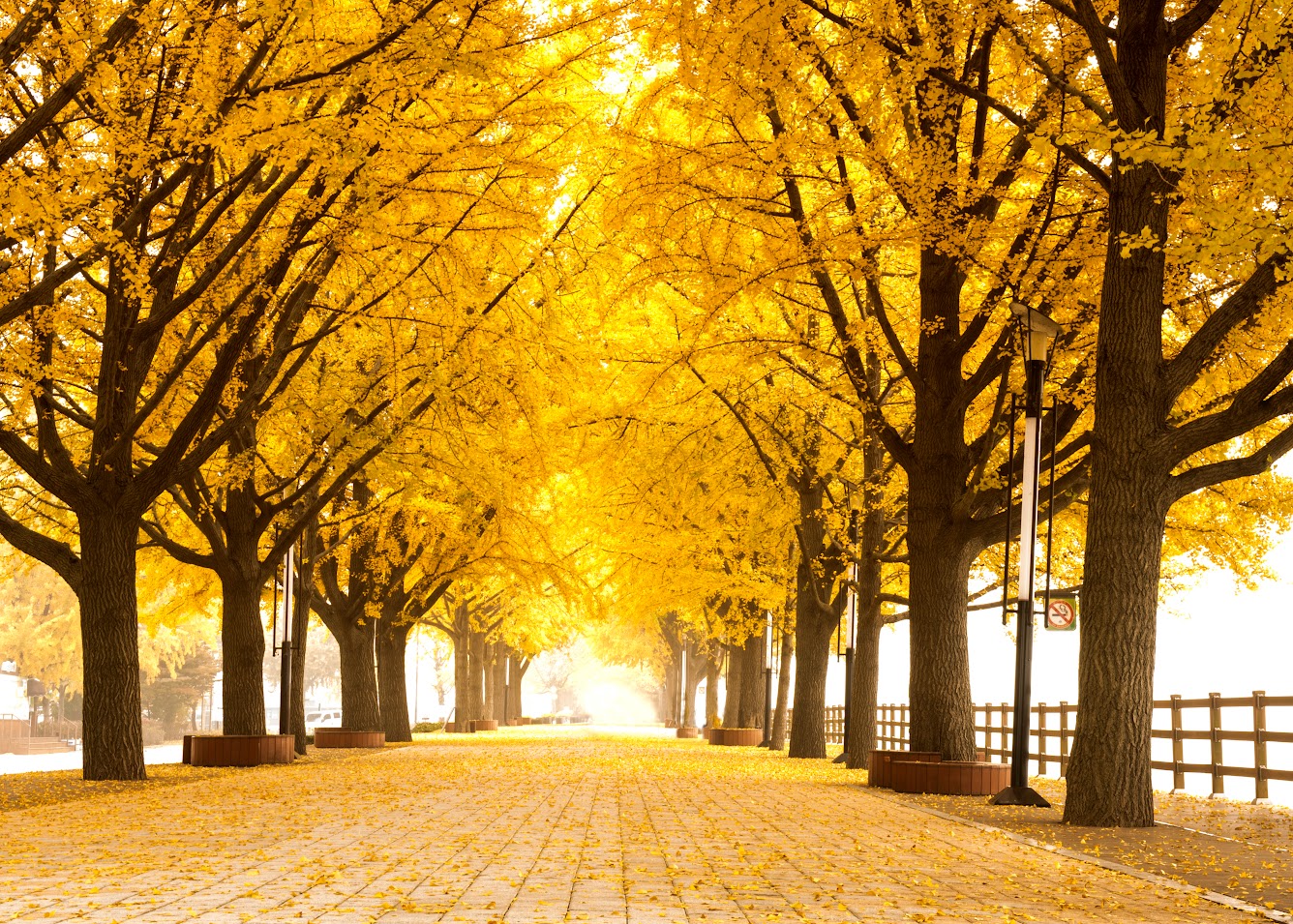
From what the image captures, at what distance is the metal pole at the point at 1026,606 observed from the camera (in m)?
13.3

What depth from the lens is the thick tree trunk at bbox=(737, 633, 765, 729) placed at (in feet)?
109

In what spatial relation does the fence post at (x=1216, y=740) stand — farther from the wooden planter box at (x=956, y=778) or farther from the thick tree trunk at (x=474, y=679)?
the thick tree trunk at (x=474, y=679)

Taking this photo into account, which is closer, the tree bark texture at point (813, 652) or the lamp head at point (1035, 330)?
the lamp head at point (1035, 330)

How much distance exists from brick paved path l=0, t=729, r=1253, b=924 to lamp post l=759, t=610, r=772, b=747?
643 inches

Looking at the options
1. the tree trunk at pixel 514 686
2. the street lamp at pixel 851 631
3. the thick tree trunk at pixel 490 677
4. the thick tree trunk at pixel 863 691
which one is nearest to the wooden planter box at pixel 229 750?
the thick tree trunk at pixel 863 691

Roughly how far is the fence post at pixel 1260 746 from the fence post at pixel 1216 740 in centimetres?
62

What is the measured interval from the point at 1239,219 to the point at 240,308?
1153 centimetres

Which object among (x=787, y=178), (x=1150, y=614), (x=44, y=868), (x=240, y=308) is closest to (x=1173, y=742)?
(x=1150, y=614)

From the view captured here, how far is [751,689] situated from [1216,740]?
60.6 feet

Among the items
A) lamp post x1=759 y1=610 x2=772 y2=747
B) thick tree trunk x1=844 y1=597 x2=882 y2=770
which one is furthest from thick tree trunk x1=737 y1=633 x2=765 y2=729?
thick tree trunk x1=844 y1=597 x2=882 y2=770

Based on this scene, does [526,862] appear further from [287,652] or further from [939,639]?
[287,652]

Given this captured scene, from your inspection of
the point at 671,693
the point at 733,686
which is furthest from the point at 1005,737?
the point at 671,693

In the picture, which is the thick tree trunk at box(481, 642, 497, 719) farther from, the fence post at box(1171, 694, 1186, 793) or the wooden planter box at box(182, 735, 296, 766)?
the fence post at box(1171, 694, 1186, 793)

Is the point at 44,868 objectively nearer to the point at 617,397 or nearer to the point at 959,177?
the point at 959,177
